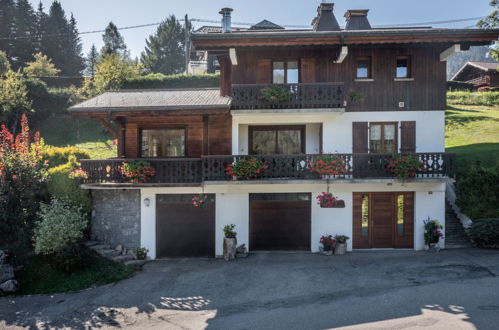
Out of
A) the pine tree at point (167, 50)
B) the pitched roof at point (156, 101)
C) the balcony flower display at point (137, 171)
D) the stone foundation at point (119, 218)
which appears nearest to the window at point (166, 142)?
the pitched roof at point (156, 101)

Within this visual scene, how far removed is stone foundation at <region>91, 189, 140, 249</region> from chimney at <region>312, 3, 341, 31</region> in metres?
13.3

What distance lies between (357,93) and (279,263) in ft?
27.5

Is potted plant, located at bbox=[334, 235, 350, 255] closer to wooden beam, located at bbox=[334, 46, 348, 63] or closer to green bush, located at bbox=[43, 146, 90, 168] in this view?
wooden beam, located at bbox=[334, 46, 348, 63]

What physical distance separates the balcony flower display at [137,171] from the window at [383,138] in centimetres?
993

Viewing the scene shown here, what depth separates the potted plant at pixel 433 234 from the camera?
1407 cm

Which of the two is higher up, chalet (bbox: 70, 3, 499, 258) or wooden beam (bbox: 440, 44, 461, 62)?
wooden beam (bbox: 440, 44, 461, 62)

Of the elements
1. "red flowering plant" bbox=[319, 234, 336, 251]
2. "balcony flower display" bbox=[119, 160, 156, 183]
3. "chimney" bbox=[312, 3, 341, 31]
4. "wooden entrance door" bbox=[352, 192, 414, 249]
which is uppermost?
"chimney" bbox=[312, 3, 341, 31]

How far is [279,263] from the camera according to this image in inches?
518

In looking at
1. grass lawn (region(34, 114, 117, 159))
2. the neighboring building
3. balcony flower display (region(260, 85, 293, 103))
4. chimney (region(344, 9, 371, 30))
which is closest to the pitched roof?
balcony flower display (region(260, 85, 293, 103))

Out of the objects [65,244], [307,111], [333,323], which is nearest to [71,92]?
[65,244]

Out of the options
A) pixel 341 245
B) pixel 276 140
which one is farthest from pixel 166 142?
pixel 341 245

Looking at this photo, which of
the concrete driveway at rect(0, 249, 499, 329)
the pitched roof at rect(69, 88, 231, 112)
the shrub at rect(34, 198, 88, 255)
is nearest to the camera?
the concrete driveway at rect(0, 249, 499, 329)

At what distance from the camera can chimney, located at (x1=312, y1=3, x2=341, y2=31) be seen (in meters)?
17.8

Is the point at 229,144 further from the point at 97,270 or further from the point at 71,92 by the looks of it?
the point at 71,92
